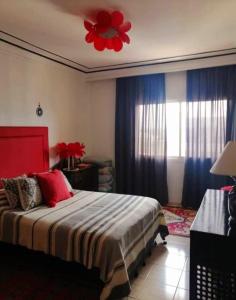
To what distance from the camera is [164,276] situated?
230cm

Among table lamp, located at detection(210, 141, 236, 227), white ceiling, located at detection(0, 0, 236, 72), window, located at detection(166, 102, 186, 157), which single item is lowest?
table lamp, located at detection(210, 141, 236, 227)

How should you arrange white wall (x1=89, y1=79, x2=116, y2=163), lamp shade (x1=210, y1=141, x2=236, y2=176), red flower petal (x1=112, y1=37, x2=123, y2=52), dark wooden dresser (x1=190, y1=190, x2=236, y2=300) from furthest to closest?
white wall (x1=89, y1=79, x2=116, y2=163) < red flower petal (x1=112, y1=37, x2=123, y2=52) < lamp shade (x1=210, y1=141, x2=236, y2=176) < dark wooden dresser (x1=190, y1=190, x2=236, y2=300)

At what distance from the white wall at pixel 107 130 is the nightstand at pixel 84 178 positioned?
665 mm

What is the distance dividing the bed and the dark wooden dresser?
56 centimetres

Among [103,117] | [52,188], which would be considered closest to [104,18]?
[52,188]

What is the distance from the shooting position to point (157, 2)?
83.9 inches

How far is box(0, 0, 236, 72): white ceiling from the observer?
2176 millimetres

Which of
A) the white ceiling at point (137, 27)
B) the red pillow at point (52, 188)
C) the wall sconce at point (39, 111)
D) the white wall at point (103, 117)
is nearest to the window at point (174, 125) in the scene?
the white wall at point (103, 117)

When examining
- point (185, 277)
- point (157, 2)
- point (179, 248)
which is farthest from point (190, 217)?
point (157, 2)

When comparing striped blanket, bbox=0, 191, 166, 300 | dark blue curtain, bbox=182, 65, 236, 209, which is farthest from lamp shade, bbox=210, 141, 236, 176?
dark blue curtain, bbox=182, 65, 236, 209

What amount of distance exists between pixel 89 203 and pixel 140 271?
2.97ft

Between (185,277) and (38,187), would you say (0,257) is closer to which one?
(38,187)

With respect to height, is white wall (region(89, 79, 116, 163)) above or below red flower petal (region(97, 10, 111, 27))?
below

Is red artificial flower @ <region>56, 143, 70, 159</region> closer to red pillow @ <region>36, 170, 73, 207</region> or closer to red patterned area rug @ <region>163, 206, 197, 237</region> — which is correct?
red pillow @ <region>36, 170, 73, 207</region>
